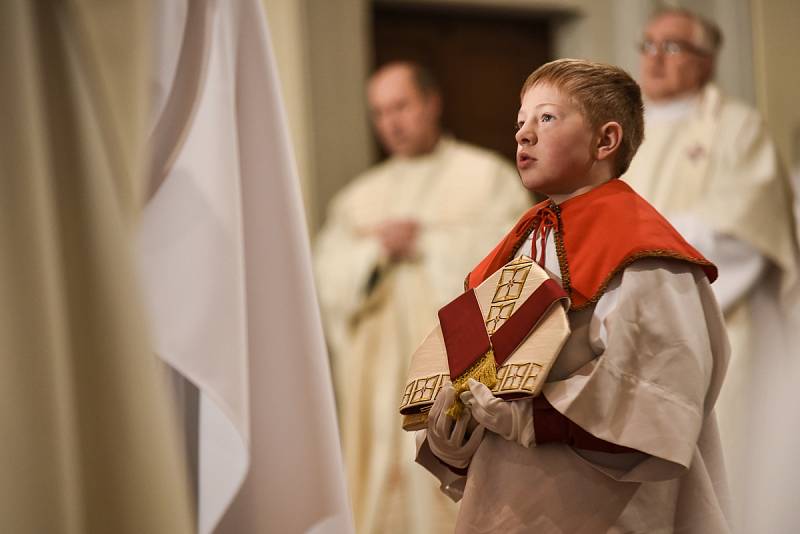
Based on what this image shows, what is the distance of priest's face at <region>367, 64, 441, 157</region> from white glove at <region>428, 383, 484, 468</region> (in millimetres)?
3945

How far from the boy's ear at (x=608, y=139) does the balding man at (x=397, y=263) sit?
120 inches

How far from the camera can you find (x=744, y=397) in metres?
3.93

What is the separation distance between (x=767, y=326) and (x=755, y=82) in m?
1.80

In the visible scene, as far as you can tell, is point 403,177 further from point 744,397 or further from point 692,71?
point 744,397

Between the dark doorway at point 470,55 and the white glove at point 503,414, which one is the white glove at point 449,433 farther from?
the dark doorway at point 470,55

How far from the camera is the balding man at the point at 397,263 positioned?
4828mm

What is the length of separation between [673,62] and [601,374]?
2.98 m

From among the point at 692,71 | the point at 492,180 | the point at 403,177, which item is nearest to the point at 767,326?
the point at 692,71

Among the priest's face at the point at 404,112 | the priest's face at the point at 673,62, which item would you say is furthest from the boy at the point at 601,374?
the priest's face at the point at 404,112

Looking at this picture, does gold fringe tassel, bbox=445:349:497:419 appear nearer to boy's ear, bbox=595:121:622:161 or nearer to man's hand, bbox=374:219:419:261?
boy's ear, bbox=595:121:622:161

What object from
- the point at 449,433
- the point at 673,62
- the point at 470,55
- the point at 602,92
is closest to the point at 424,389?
the point at 449,433

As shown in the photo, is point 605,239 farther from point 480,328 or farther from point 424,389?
point 424,389

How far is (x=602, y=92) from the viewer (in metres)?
1.67

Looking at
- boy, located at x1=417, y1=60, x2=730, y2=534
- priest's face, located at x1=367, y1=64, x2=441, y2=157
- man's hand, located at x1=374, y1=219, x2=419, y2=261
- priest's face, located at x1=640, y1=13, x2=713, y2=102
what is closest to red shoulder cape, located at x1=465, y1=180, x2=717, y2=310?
boy, located at x1=417, y1=60, x2=730, y2=534
